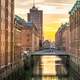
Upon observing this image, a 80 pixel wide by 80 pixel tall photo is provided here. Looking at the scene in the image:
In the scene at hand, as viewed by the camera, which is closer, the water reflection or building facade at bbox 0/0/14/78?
building facade at bbox 0/0/14/78

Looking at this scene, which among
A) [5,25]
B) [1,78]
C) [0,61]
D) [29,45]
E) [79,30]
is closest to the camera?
[1,78]

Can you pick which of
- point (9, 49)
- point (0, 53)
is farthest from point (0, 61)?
point (9, 49)

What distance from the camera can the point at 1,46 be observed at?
6062 cm

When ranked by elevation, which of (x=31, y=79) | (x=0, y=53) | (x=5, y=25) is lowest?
(x=31, y=79)

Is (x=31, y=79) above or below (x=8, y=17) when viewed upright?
below

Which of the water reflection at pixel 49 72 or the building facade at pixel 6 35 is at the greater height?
the building facade at pixel 6 35

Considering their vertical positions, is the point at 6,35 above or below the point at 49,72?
above

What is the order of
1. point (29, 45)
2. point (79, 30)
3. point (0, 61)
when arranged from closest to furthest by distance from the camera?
point (0, 61) → point (79, 30) → point (29, 45)

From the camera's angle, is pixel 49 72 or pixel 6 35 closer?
pixel 6 35

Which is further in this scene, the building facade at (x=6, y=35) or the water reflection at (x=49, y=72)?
the water reflection at (x=49, y=72)

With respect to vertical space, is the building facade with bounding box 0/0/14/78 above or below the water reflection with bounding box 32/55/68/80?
above

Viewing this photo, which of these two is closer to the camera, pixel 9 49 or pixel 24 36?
pixel 9 49

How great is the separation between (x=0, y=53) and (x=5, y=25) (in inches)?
355

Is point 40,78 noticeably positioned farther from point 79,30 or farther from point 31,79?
point 79,30
